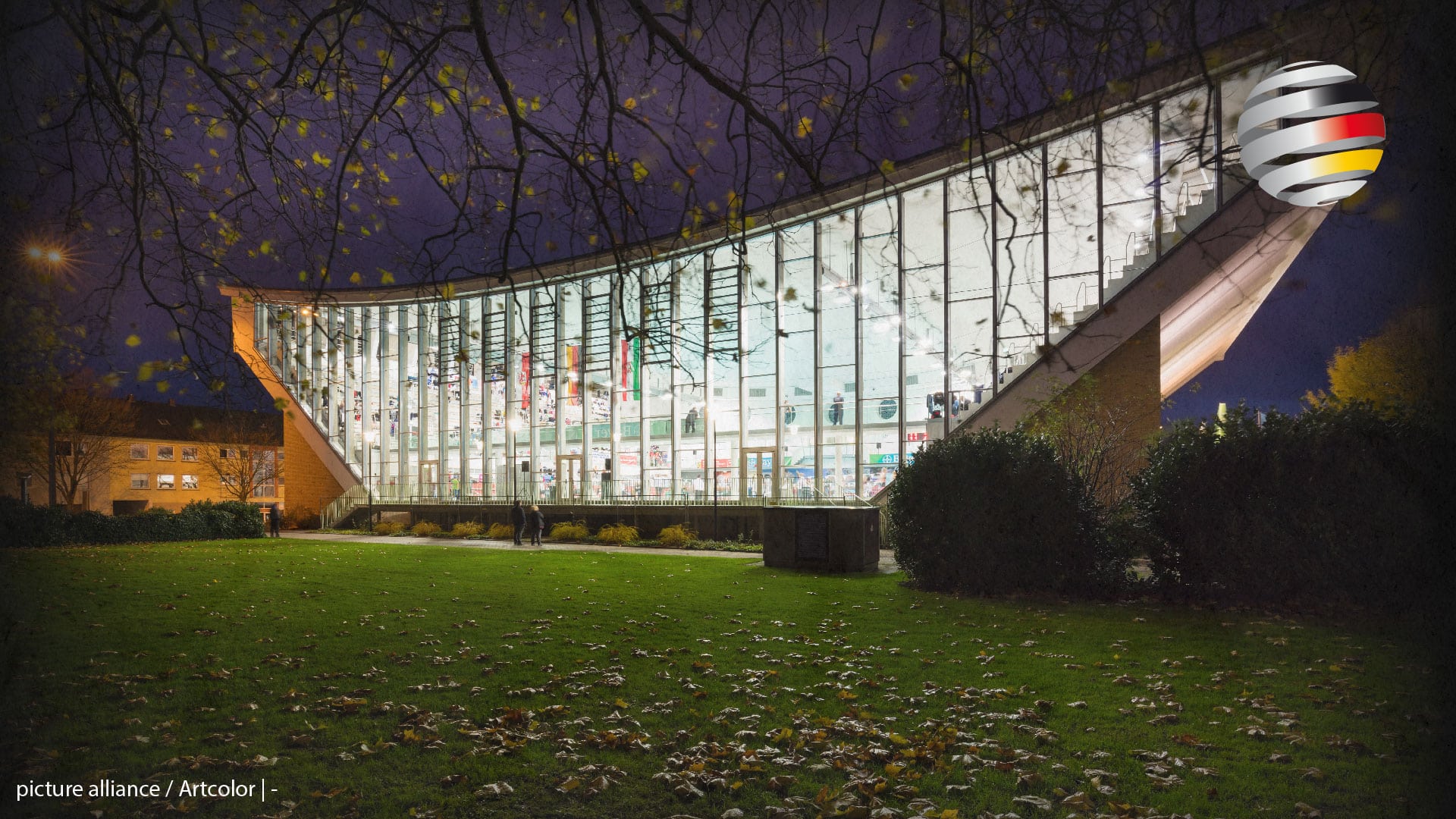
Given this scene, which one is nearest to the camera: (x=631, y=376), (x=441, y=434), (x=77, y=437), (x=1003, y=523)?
(x=1003, y=523)

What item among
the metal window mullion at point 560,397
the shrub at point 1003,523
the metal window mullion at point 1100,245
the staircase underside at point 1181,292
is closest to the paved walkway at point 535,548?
the shrub at point 1003,523

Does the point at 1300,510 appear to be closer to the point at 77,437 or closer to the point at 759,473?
the point at 759,473

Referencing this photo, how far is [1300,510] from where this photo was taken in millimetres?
11266

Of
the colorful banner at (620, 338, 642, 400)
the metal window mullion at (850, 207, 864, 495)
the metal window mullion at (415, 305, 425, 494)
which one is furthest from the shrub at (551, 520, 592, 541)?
the metal window mullion at (415, 305, 425, 494)

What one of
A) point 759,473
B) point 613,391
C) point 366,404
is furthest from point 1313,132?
point 366,404

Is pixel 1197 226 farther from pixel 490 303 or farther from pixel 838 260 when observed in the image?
pixel 490 303

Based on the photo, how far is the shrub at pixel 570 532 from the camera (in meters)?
30.5

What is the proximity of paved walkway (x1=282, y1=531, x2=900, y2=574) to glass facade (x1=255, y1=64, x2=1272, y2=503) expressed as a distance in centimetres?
490

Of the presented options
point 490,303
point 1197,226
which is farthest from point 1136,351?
point 490,303

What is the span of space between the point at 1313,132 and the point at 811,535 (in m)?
14.4

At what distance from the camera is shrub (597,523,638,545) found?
2875 cm

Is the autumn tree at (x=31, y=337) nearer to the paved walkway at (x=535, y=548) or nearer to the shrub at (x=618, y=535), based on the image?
the paved walkway at (x=535, y=548)

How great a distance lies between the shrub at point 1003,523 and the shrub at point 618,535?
15495mm

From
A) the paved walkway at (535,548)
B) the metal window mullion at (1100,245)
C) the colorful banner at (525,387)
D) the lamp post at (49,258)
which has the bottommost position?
the paved walkway at (535,548)
